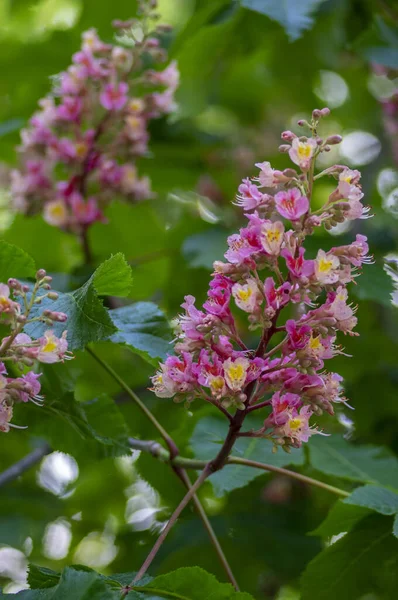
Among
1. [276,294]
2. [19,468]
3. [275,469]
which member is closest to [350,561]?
[275,469]

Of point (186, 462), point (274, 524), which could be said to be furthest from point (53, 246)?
point (186, 462)

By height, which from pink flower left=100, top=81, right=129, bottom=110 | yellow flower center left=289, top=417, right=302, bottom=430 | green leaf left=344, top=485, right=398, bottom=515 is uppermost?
yellow flower center left=289, top=417, right=302, bottom=430

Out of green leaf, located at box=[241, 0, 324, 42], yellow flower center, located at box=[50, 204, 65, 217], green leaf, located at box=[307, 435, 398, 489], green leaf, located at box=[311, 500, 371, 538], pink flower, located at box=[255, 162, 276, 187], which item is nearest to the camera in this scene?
pink flower, located at box=[255, 162, 276, 187]

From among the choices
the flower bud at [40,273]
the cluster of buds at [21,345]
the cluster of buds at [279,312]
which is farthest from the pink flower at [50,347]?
the cluster of buds at [279,312]

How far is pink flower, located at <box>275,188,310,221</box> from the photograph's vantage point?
1.62 metres

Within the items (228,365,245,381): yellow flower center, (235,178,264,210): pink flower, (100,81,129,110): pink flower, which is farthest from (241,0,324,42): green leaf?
(228,365,245,381): yellow flower center

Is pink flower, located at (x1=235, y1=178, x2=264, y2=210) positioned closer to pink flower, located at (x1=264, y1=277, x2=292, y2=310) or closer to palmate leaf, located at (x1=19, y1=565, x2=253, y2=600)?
pink flower, located at (x1=264, y1=277, x2=292, y2=310)

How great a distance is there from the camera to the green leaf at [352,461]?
2393 mm

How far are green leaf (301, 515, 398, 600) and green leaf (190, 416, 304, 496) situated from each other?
28cm

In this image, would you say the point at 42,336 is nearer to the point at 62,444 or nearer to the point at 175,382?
the point at 175,382

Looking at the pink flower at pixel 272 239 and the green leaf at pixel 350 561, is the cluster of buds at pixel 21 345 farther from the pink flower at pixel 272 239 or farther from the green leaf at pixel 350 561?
the green leaf at pixel 350 561

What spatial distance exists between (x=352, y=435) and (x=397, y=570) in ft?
4.32

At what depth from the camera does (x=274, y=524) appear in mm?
3447

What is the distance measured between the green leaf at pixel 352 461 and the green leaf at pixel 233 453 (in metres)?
0.09
